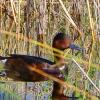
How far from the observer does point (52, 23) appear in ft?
17.9

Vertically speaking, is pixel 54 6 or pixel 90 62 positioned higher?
pixel 54 6

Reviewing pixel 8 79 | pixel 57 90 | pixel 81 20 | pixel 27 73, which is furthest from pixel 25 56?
pixel 81 20

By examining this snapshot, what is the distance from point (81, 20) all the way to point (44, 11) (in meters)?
0.44

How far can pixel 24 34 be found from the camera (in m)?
5.00

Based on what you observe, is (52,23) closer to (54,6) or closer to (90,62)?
(54,6)

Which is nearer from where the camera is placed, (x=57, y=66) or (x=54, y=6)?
(x=57, y=66)

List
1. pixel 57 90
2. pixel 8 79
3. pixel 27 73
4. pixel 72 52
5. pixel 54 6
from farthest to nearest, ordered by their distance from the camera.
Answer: pixel 54 6
pixel 72 52
pixel 27 73
pixel 8 79
pixel 57 90

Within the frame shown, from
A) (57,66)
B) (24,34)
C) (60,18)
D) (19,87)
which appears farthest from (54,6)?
(19,87)

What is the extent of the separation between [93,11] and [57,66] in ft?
2.54

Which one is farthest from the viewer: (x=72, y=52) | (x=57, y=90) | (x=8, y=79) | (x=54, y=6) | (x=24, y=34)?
(x=54, y=6)

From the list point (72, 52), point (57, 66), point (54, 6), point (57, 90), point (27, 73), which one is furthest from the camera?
point (54, 6)

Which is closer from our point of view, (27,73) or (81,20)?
(27,73)

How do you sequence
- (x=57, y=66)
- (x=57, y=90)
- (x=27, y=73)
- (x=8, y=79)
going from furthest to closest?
(x=57, y=66) → (x=27, y=73) → (x=8, y=79) → (x=57, y=90)

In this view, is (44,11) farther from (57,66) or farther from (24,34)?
(57,66)
